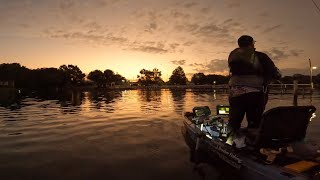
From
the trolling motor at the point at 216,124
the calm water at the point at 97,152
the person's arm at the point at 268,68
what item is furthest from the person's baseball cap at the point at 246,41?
the calm water at the point at 97,152

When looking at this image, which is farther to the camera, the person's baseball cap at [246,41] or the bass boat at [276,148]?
the person's baseball cap at [246,41]

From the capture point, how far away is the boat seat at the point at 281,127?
6.29 meters

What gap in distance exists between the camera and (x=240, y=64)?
6.95 metres

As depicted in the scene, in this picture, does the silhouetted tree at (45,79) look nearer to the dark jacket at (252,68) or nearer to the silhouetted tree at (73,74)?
the silhouetted tree at (73,74)

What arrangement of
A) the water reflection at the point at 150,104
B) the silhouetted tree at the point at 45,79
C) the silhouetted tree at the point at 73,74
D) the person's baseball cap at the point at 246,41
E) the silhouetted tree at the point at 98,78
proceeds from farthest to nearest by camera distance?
1. the silhouetted tree at the point at 98,78
2. the silhouetted tree at the point at 73,74
3. the silhouetted tree at the point at 45,79
4. the water reflection at the point at 150,104
5. the person's baseball cap at the point at 246,41

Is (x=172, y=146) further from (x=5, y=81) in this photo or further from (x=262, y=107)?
(x=5, y=81)

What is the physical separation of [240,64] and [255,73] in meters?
0.41

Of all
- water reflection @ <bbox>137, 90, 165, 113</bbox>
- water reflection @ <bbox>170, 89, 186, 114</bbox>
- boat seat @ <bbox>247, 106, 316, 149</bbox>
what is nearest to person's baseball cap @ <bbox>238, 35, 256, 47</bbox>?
boat seat @ <bbox>247, 106, 316, 149</bbox>

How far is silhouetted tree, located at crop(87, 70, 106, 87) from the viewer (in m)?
190

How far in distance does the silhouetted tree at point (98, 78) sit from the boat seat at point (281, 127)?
188260 millimetres

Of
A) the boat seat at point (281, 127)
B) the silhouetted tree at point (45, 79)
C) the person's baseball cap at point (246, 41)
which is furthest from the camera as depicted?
the silhouetted tree at point (45, 79)

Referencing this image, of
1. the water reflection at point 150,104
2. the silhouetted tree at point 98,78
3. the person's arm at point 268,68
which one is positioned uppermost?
the silhouetted tree at point 98,78

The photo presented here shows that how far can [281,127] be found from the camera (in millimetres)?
6496

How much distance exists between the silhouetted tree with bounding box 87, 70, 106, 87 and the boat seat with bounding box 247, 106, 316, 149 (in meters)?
188
